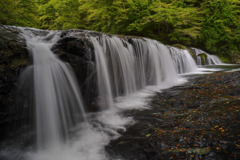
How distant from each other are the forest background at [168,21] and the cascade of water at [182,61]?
3.07 m

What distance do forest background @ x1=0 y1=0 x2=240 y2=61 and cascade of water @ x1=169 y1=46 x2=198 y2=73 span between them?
121 inches

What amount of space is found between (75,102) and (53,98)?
2.27 feet

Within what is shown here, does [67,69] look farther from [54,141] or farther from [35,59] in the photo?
[54,141]

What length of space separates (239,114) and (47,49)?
4995 millimetres

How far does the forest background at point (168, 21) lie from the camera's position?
1305 centimetres

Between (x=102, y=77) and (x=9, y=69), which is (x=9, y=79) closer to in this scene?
(x=9, y=69)

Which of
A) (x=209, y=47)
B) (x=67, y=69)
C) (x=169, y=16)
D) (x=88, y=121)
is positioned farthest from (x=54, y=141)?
(x=209, y=47)

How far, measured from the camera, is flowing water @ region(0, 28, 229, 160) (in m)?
2.94

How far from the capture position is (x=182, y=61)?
460 inches

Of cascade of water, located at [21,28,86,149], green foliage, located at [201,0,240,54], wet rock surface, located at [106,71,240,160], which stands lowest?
wet rock surface, located at [106,71,240,160]

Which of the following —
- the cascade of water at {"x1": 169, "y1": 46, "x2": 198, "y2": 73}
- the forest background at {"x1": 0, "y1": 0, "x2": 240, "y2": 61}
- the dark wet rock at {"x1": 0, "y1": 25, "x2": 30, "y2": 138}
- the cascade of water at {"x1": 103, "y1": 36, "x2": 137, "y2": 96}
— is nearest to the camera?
the dark wet rock at {"x1": 0, "y1": 25, "x2": 30, "y2": 138}

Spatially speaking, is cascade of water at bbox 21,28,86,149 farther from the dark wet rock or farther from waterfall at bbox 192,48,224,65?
waterfall at bbox 192,48,224,65

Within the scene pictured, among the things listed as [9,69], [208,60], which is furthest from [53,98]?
[208,60]

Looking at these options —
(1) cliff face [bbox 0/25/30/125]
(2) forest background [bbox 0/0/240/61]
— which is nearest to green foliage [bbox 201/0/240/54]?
(2) forest background [bbox 0/0/240/61]
